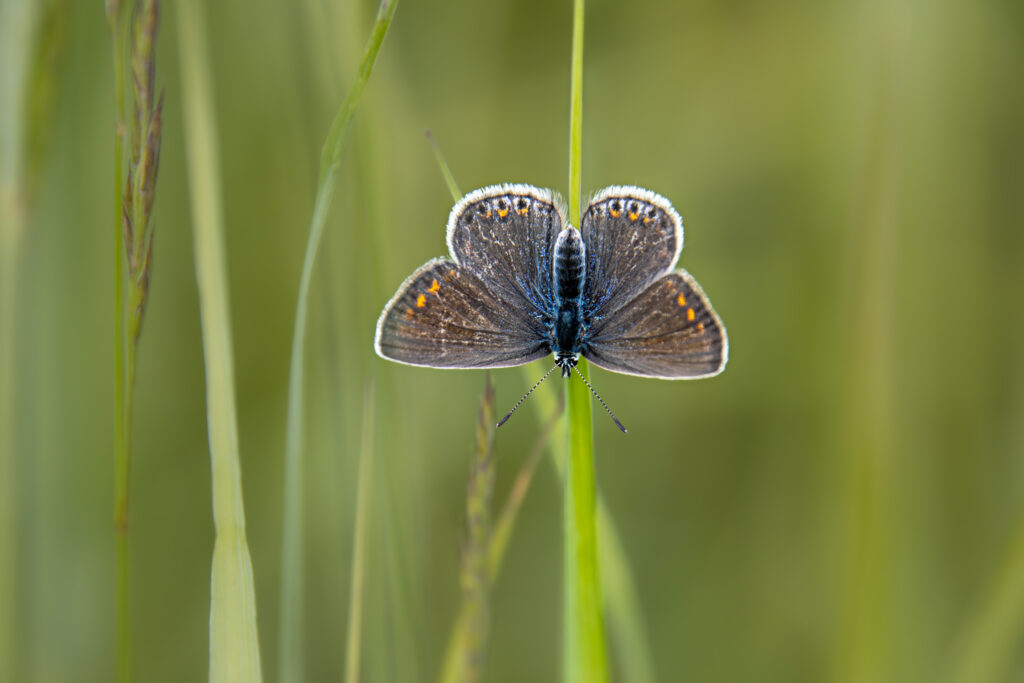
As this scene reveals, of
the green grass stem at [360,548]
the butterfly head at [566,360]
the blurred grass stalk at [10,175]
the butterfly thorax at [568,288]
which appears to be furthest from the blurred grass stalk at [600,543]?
the blurred grass stalk at [10,175]

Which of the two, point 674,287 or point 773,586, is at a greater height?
point 674,287

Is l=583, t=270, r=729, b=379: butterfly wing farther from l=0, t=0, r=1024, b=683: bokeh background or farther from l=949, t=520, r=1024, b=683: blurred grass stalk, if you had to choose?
l=949, t=520, r=1024, b=683: blurred grass stalk

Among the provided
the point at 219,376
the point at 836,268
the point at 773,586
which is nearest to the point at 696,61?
the point at 836,268

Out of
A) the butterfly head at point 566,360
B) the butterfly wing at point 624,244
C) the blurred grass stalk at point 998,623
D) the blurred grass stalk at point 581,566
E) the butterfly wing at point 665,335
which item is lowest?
the blurred grass stalk at point 998,623

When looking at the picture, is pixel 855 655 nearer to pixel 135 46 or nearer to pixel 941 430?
pixel 941 430

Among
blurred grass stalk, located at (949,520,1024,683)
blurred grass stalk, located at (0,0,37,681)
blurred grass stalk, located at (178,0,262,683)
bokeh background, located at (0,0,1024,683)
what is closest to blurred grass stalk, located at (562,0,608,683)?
blurred grass stalk, located at (178,0,262,683)

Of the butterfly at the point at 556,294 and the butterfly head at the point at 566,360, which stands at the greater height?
the butterfly at the point at 556,294

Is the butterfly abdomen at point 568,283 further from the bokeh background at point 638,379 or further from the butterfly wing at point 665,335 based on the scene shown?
the bokeh background at point 638,379
